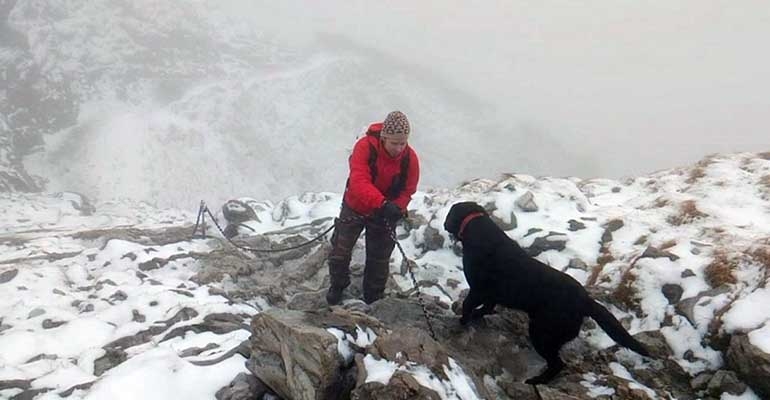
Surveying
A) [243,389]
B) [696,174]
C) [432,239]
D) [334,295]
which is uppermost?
[696,174]

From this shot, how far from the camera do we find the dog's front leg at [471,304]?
15.9 ft

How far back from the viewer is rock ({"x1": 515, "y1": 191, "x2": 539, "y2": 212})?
8.61m

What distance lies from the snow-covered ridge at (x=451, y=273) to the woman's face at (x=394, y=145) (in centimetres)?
274

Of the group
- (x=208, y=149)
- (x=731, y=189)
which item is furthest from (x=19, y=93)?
(x=731, y=189)

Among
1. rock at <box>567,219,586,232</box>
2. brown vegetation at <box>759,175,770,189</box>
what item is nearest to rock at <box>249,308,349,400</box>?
rock at <box>567,219,586,232</box>

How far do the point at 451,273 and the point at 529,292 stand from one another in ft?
11.8

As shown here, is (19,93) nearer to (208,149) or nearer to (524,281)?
(208,149)

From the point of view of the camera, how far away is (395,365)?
3395 millimetres

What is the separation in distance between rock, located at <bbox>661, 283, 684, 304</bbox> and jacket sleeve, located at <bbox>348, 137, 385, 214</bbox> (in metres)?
3.39

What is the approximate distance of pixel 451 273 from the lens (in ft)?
26.0

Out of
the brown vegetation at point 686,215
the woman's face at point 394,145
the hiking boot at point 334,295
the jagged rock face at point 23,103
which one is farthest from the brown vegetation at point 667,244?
the jagged rock face at point 23,103

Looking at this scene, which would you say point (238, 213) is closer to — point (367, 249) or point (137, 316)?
point (137, 316)

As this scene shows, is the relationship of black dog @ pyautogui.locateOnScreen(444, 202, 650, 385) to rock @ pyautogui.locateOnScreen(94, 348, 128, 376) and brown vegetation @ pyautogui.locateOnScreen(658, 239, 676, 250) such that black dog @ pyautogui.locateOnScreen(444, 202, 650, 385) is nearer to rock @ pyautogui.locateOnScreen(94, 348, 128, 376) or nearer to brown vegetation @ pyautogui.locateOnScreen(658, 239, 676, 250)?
brown vegetation @ pyautogui.locateOnScreen(658, 239, 676, 250)

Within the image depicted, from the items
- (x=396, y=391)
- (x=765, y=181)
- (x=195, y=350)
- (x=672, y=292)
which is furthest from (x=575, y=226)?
(x=195, y=350)
